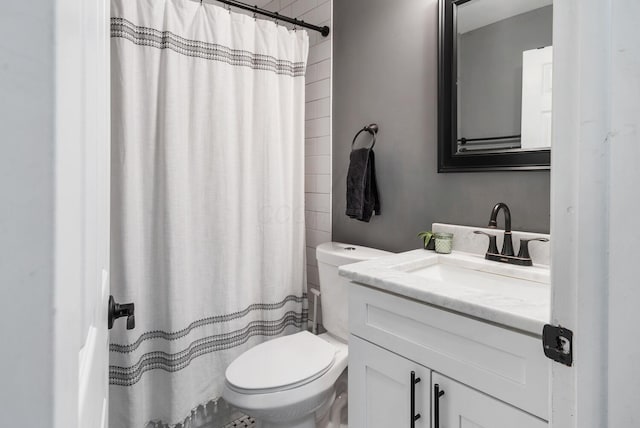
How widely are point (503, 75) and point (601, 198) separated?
104cm

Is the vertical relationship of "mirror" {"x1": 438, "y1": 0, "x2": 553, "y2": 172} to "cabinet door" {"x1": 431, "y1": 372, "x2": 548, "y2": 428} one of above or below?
above

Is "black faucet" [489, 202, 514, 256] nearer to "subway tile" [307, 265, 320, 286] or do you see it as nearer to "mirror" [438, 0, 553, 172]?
"mirror" [438, 0, 553, 172]

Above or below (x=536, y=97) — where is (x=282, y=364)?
below

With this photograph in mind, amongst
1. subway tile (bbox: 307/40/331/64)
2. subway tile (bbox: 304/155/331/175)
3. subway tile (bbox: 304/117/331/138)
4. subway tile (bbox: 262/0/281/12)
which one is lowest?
subway tile (bbox: 304/155/331/175)

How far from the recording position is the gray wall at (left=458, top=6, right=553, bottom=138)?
118 centimetres

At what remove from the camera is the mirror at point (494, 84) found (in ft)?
3.81

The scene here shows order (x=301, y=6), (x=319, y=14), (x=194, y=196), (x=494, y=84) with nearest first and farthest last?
1. (x=494, y=84)
2. (x=194, y=196)
3. (x=319, y=14)
4. (x=301, y=6)

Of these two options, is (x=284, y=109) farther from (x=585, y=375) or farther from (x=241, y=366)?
(x=585, y=375)

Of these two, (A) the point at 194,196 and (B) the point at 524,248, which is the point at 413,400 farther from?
(A) the point at 194,196

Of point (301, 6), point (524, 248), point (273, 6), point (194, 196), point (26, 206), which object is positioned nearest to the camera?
point (26, 206)

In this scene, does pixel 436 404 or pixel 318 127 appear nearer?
pixel 436 404

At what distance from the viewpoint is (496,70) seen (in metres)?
1.26

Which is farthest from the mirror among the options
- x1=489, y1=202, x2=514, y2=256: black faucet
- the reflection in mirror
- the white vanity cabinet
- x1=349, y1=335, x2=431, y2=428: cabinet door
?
x1=349, y1=335, x2=431, y2=428: cabinet door

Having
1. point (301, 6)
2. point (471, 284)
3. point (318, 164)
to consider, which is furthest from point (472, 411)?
point (301, 6)
